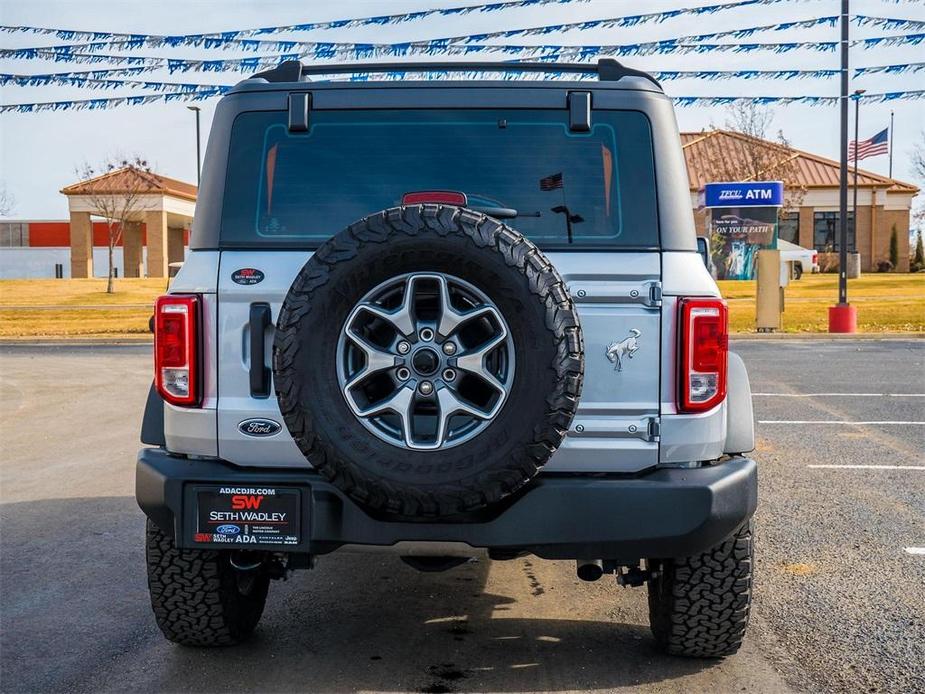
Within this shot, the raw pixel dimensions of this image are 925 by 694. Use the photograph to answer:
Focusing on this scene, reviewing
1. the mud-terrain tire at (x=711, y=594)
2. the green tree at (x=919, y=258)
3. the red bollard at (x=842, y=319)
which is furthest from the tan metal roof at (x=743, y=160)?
the mud-terrain tire at (x=711, y=594)

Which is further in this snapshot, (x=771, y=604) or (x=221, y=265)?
(x=771, y=604)

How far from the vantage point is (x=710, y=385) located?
361 centimetres

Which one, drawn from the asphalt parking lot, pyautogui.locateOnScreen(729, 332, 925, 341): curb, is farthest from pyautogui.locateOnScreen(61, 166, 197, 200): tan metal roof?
the asphalt parking lot

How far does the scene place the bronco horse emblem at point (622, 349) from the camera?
3574 mm

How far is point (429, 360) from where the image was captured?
3.31 metres

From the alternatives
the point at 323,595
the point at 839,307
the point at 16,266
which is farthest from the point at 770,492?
the point at 16,266

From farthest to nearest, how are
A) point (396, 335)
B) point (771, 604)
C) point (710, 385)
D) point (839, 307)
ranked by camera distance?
point (839, 307) < point (771, 604) < point (710, 385) < point (396, 335)

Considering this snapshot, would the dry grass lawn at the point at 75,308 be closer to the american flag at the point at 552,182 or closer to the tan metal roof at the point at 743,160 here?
the american flag at the point at 552,182

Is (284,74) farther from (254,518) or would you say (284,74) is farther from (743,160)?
(743,160)

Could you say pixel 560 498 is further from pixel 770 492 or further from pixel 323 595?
pixel 770 492

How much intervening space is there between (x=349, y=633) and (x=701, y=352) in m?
1.86

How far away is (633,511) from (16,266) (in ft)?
242

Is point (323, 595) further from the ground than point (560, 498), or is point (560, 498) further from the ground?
point (560, 498)

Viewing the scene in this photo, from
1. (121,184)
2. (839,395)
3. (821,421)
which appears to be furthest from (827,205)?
(821,421)
